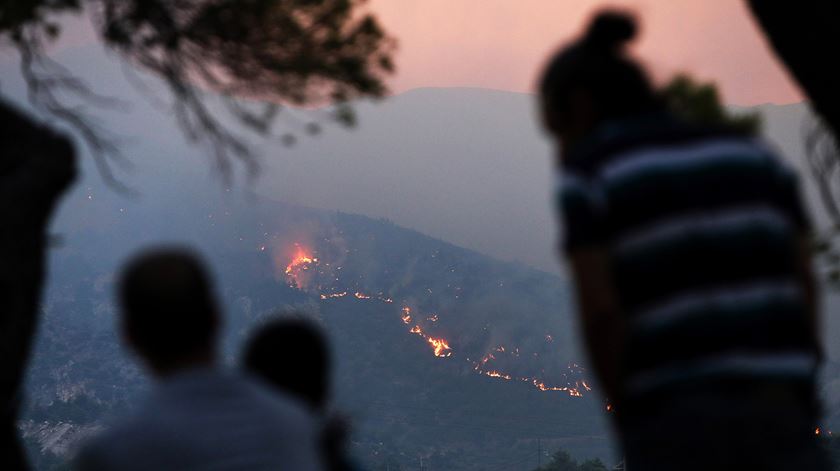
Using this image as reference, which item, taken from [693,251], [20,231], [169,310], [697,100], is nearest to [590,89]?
[693,251]

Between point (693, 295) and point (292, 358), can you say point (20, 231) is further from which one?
point (693, 295)

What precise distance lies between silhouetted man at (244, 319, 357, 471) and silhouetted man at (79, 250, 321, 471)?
649 millimetres

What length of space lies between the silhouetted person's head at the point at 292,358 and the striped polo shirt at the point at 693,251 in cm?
105

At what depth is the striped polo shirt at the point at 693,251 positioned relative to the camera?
7.79 ft

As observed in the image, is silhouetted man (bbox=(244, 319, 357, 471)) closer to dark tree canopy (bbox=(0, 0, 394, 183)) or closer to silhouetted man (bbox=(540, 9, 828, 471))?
silhouetted man (bbox=(540, 9, 828, 471))

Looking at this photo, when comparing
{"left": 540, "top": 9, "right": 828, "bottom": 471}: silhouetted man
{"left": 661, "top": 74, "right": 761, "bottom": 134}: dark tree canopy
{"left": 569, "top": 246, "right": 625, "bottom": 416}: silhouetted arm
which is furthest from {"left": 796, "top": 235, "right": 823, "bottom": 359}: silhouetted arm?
{"left": 661, "top": 74, "right": 761, "bottom": 134}: dark tree canopy

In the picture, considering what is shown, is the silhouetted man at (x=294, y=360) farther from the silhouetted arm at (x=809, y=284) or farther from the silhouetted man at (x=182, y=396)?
the silhouetted arm at (x=809, y=284)

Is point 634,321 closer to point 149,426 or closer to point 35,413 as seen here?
point 149,426

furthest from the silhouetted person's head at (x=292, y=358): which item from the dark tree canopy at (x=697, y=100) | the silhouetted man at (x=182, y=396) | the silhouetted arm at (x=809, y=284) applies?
the dark tree canopy at (x=697, y=100)

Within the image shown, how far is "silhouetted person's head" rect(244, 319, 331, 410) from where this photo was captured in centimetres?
318

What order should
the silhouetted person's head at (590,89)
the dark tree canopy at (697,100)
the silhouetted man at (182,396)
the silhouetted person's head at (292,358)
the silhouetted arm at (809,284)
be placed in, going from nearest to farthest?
the silhouetted man at (182,396) → the silhouetted arm at (809,284) → the silhouetted person's head at (590,89) → the silhouetted person's head at (292,358) → the dark tree canopy at (697,100)

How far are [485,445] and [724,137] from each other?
200m

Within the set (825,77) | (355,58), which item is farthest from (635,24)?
(355,58)

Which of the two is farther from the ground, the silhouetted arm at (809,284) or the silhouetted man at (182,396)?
the silhouetted arm at (809,284)
